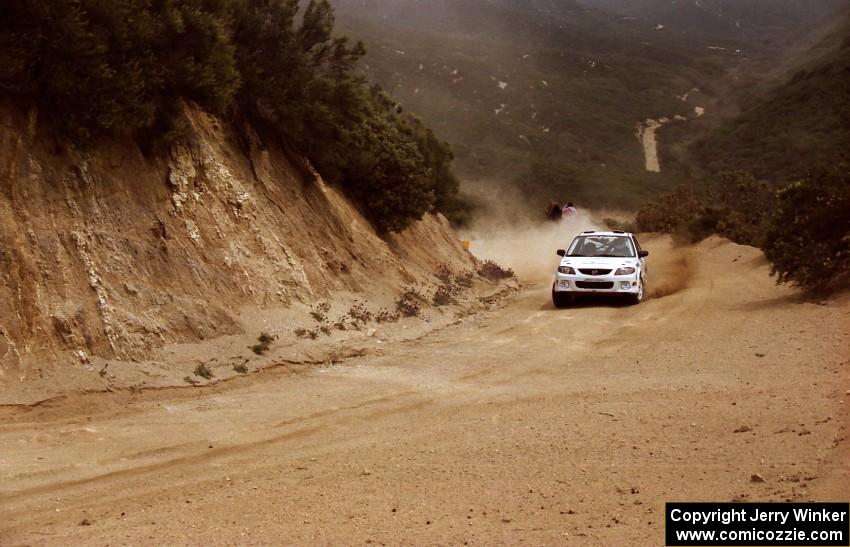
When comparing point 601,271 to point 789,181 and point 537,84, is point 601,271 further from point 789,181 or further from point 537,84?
point 537,84

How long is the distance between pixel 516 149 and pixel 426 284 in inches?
2107

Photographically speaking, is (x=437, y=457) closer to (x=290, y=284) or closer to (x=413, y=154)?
(x=290, y=284)

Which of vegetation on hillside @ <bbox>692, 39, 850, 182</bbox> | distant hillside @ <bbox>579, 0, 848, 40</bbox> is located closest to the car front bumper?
vegetation on hillside @ <bbox>692, 39, 850, 182</bbox>

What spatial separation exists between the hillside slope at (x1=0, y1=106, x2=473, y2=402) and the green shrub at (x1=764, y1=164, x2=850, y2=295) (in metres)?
7.63

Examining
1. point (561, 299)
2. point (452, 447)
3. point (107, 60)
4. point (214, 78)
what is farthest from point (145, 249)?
point (561, 299)

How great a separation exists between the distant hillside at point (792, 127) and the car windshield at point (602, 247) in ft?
117

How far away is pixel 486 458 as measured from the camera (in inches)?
279

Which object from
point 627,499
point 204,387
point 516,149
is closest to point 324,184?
point 204,387

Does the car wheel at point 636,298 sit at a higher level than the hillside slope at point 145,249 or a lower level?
lower

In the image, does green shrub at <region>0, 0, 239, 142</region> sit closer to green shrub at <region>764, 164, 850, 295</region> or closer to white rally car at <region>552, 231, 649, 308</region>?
white rally car at <region>552, 231, 649, 308</region>

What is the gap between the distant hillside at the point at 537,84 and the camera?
6500 cm

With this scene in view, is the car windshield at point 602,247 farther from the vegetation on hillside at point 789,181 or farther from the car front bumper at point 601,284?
the vegetation on hillside at point 789,181

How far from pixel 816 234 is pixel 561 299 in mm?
5127

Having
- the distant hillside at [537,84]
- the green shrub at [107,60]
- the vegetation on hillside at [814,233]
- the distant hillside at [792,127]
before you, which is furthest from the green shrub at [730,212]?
the distant hillside at [537,84]
